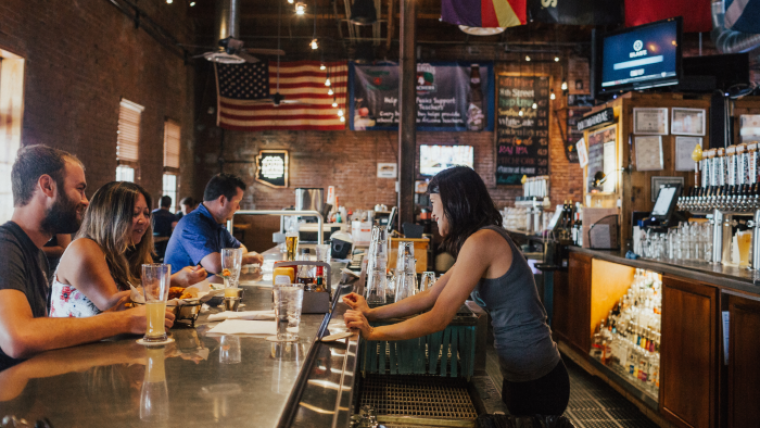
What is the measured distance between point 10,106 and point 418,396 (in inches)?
218

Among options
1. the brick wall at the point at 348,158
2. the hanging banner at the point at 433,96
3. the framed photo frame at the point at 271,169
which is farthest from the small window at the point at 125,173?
the hanging banner at the point at 433,96

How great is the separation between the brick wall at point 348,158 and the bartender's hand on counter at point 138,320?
9165 mm

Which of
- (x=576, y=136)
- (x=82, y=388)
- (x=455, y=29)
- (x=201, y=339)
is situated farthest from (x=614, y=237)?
(x=455, y=29)

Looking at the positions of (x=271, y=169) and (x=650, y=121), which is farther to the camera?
(x=271, y=169)

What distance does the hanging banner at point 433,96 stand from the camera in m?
10.1

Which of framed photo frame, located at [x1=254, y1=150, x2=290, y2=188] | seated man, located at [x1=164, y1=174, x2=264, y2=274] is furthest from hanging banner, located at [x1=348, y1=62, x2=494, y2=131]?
seated man, located at [x1=164, y1=174, x2=264, y2=274]

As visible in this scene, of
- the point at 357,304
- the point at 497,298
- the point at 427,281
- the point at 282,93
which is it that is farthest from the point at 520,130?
the point at 357,304

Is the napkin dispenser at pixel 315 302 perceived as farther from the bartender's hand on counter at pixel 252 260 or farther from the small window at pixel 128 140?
the small window at pixel 128 140

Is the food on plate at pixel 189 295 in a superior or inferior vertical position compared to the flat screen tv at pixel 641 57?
inferior

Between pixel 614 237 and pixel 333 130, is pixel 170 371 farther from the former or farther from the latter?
pixel 333 130

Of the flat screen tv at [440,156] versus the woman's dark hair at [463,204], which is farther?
the flat screen tv at [440,156]

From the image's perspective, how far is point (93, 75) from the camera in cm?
677

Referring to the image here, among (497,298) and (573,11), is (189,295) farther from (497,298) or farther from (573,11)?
(573,11)

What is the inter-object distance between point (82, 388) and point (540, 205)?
711 cm
